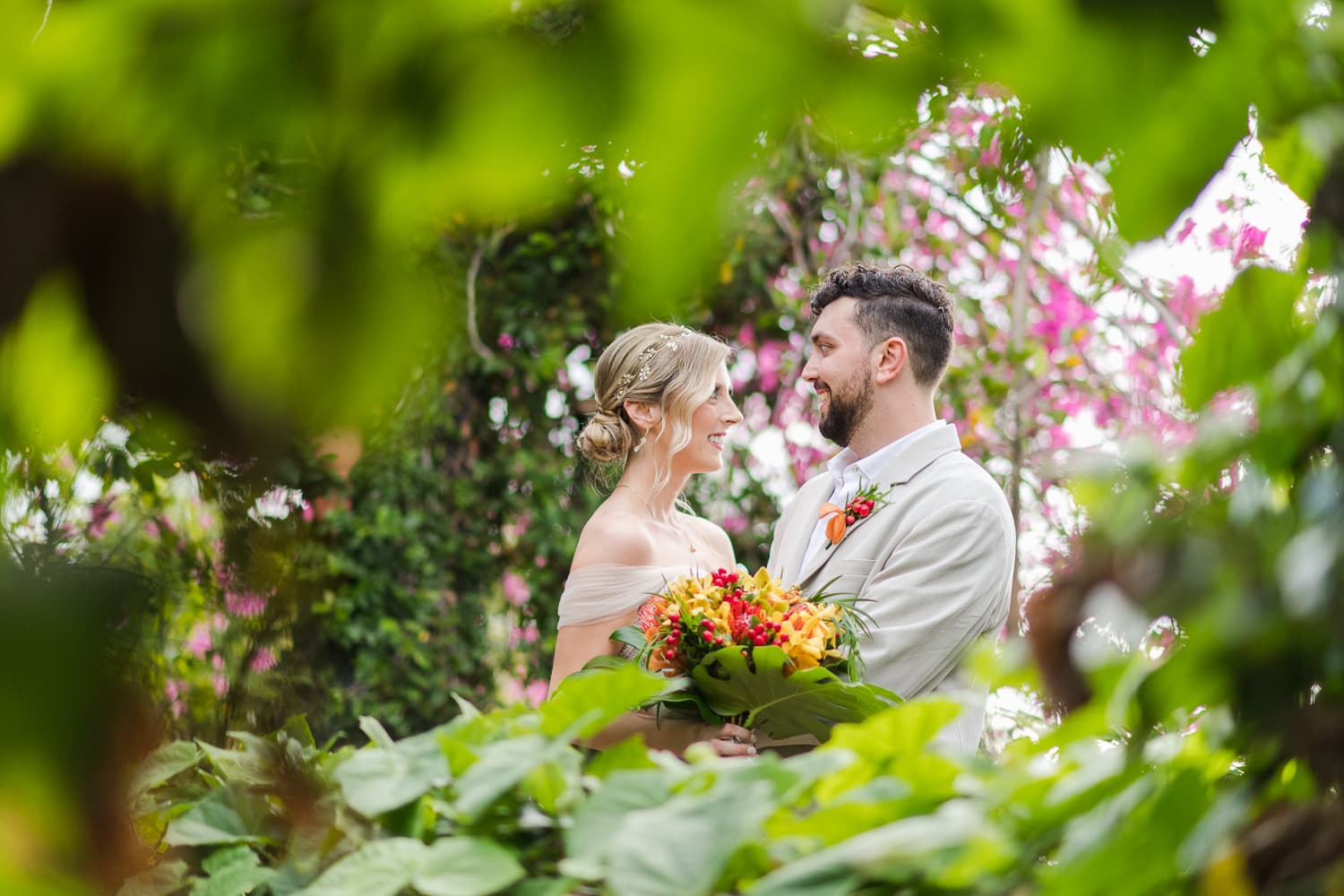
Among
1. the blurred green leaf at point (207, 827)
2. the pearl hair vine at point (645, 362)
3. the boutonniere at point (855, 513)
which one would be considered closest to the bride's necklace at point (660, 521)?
the pearl hair vine at point (645, 362)

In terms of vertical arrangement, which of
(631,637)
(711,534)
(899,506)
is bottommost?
(631,637)

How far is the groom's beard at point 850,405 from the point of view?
3301mm

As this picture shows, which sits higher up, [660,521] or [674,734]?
[660,521]

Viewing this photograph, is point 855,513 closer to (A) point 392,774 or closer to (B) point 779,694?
(B) point 779,694

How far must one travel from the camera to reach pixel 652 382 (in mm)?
3525

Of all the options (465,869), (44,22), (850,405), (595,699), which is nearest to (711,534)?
(850,405)

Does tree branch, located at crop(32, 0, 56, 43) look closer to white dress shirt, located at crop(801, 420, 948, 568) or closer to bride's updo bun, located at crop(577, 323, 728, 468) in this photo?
white dress shirt, located at crop(801, 420, 948, 568)

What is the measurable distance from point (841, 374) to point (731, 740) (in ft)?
4.91

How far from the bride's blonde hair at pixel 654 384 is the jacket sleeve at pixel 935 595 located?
105cm

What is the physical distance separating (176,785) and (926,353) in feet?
9.80

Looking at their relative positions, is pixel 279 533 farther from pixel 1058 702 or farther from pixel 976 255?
pixel 976 255

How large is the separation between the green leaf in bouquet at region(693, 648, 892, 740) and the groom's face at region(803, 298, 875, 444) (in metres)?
1.36

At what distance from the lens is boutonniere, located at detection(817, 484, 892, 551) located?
2.76 m

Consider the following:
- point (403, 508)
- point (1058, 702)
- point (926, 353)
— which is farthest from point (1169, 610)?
point (403, 508)
